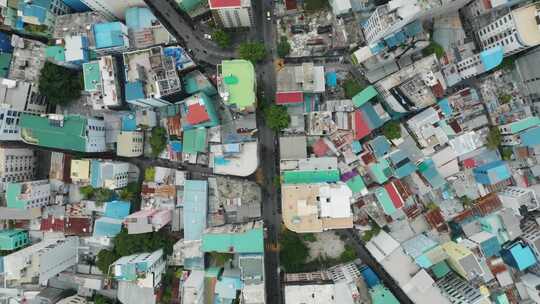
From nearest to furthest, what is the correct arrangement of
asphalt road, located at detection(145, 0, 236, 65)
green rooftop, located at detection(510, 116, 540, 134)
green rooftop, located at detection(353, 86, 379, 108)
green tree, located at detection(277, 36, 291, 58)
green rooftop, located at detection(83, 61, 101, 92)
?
green rooftop, located at detection(83, 61, 101, 92), green rooftop, located at detection(510, 116, 540, 134), green rooftop, located at detection(353, 86, 379, 108), green tree, located at detection(277, 36, 291, 58), asphalt road, located at detection(145, 0, 236, 65)

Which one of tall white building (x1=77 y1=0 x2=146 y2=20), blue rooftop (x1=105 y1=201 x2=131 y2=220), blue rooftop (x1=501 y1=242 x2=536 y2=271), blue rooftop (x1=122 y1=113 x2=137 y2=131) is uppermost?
tall white building (x1=77 y1=0 x2=146 y2=20)

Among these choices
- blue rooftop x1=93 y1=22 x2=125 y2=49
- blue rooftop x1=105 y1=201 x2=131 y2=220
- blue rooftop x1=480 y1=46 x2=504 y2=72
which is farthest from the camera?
blue rooftop x1=105 y1=201 x2=131 y2=220

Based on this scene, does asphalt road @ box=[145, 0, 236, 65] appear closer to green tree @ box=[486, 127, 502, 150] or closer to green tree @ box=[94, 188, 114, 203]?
green tree @ box=[94, 188, 114, 203]

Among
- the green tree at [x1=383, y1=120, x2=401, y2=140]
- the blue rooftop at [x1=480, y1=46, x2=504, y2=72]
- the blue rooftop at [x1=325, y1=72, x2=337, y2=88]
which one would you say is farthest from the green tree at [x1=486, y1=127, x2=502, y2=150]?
the blue rooftop at [x1=325, y1=72, x2=337, y2=88]

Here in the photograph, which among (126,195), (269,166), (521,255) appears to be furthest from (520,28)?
(126,195)

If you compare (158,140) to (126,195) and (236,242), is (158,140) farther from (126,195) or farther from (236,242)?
(236,242)

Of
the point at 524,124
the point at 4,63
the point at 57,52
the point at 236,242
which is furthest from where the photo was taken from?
the point at 4,63

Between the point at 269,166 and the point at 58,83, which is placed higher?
the point at 58,83
